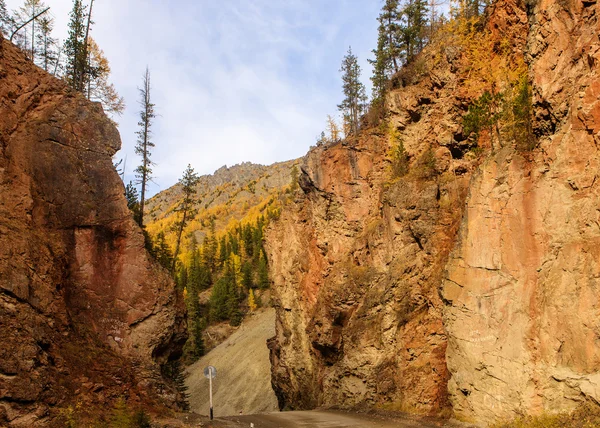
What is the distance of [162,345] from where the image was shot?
657 inches

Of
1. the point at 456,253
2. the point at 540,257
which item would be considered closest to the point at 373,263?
the point at 456,253

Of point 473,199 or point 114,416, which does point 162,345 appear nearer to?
point 114,416

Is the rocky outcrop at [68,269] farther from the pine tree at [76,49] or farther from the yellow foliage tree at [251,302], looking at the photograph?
the yellow foliage tree at [251,302]

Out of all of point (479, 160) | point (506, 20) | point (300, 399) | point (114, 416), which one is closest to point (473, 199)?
point (479, 160)

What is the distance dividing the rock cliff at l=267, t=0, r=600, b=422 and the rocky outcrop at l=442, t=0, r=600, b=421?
0.05m

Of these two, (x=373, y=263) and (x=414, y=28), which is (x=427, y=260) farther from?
(x=414, y=28)

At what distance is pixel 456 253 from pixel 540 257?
12.4 feet

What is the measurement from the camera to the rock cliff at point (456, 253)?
1398cm

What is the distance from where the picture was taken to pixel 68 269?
15.1m

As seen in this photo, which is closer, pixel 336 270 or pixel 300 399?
pixel 336 270

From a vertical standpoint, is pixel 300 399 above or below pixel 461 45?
below

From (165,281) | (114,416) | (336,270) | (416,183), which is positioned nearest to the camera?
(114,416)

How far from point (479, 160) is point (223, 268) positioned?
8533 cm

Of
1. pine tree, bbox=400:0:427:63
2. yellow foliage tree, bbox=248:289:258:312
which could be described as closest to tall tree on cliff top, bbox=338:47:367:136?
pine tree, bbox=400:0:427:63
